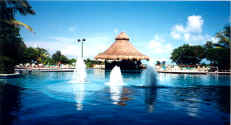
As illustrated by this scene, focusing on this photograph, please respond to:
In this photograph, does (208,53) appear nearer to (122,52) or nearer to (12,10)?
(122,52)

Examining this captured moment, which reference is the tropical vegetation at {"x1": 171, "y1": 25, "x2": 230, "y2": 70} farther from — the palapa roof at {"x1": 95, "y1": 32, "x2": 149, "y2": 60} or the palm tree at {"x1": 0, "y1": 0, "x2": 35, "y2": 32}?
the palm tree at {"x1": 0, "y1": 0, "x2": 35, "y2": 32}

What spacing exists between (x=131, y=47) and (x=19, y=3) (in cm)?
2808

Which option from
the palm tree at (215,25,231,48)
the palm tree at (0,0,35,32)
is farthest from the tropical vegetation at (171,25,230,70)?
→ the palm tree at (0,0,35,32)

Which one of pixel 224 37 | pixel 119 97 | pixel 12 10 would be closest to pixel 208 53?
pixel 224 37

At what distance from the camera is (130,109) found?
19.6ft

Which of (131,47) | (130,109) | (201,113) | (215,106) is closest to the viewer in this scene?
(201,113)

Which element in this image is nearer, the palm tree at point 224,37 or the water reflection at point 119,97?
the water reflection at point 119,97

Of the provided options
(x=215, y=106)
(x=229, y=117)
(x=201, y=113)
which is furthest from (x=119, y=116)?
(x=215, y=106)

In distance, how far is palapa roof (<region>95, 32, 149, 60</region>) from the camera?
3115 cm

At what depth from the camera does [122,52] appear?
1273 inches

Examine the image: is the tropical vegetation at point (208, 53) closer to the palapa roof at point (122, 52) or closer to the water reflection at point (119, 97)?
the palapa roof at point (122, 52)

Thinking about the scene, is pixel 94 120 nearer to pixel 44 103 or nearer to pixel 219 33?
pixel 44 103

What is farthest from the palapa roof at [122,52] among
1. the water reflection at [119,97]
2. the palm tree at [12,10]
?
the palm tree at [12,10]

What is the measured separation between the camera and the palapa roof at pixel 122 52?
102 feet
